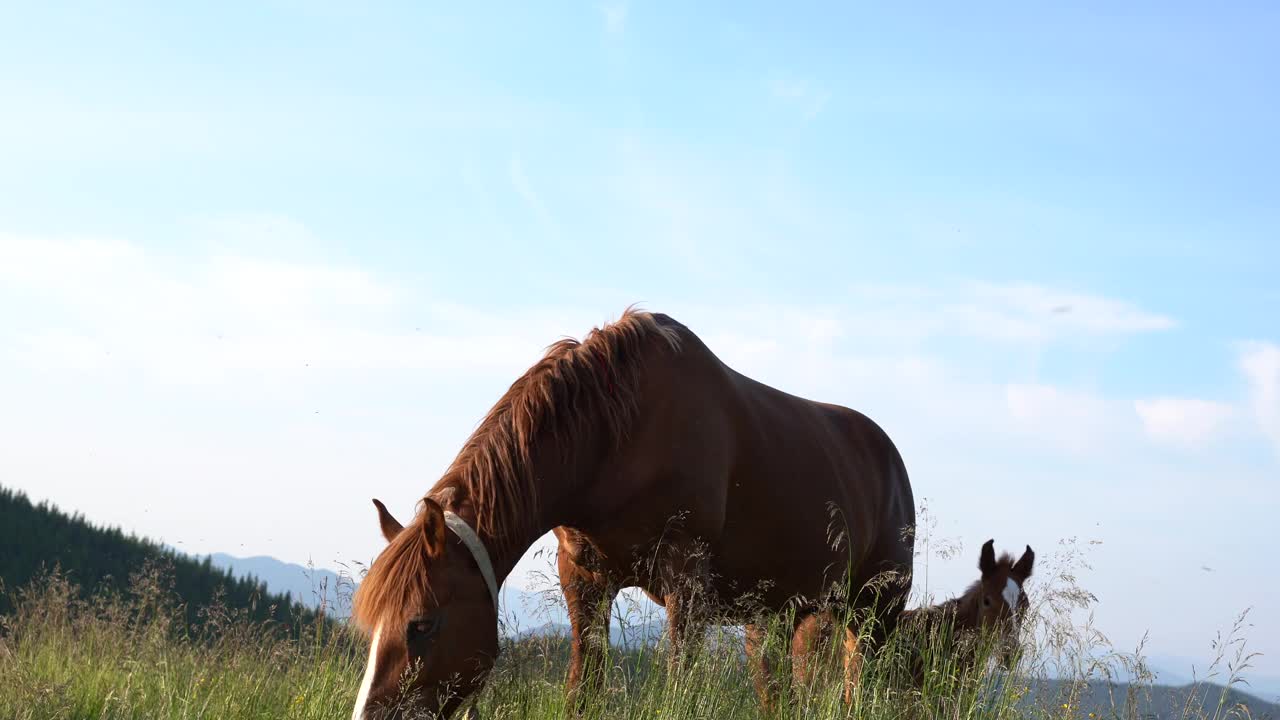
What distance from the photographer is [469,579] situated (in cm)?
433

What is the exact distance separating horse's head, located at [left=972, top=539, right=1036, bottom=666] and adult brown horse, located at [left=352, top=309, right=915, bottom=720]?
955 mm

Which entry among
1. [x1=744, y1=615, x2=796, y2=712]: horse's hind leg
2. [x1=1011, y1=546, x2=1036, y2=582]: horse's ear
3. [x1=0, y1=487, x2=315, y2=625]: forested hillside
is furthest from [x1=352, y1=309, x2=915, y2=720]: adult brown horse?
[x1=0, y1=487, x2=315, y2=625]: forested hillside

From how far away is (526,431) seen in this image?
470 cm

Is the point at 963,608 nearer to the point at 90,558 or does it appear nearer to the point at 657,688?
the point at 657,688

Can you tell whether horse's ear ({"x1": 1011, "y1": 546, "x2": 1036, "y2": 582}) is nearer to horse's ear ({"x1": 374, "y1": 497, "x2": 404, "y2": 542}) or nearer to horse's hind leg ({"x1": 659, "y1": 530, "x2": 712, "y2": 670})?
Result: horse's hind leg ({"x1": 659, "y1": 530, "x2": 712, "y2": 670})

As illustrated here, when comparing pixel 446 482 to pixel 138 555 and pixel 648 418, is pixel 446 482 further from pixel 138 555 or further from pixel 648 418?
pixel 138 555

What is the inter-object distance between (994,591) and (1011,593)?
0.10 m

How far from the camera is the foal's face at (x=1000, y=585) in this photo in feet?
22.9

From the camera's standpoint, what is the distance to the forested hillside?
14.4m

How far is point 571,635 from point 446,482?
3.25ft

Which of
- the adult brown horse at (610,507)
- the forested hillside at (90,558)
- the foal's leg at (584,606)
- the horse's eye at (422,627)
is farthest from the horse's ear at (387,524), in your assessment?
the forested hillside at (90,558)

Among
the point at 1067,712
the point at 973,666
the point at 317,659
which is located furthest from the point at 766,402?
the point at 317,659

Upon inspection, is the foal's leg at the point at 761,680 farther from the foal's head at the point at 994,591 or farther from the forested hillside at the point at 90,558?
the forested hillside at the point at 90,558

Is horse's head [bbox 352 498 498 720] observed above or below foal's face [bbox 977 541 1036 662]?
below
